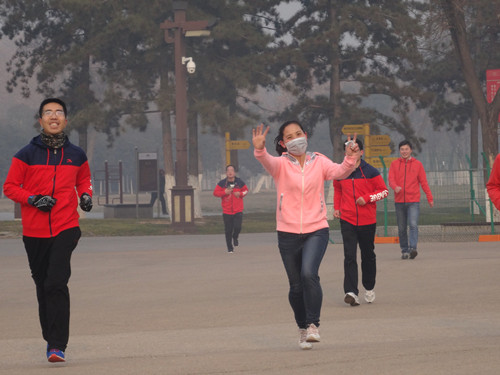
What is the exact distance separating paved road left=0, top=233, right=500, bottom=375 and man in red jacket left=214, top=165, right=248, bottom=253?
2190 millimetres

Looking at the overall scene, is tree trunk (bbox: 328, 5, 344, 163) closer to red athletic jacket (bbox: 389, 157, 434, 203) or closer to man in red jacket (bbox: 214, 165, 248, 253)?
man in red jacket (bbox: 214, 165, 248, 253)

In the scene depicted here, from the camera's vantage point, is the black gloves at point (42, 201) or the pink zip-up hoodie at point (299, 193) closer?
the black gloves at point (42, 201)

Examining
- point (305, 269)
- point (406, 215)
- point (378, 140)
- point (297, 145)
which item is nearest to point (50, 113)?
point (297, 145)

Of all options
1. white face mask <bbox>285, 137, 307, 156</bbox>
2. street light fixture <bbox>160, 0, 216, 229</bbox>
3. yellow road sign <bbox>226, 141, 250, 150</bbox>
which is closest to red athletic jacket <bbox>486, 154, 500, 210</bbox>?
white face mask <bbox>285, 137, 307, 156</bbox>

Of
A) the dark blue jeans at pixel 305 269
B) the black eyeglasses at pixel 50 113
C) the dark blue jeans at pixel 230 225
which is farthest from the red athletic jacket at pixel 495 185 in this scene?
the dark blue jeans at pixel 230 225

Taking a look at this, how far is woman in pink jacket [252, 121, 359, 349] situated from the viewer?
29.2 feet

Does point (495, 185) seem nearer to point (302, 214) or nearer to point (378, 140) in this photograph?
point (302, 214)

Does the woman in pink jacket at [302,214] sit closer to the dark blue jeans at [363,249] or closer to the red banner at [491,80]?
the dark blue jeans at [363,249]

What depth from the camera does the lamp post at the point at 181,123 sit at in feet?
104

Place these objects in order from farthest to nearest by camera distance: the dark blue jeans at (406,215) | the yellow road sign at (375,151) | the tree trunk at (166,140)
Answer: the tree trunk at (166,140), the yellow road sign at (375,151), the dark blue jeans at (406,215)

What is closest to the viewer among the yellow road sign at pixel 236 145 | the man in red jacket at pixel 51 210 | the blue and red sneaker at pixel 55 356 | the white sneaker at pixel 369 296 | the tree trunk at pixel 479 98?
the blue and red sneaker at pixel 55 356

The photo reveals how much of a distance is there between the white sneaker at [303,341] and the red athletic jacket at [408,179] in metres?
9.00

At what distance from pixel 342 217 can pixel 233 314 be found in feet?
6.08

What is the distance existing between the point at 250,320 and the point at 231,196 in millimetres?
10859
